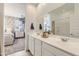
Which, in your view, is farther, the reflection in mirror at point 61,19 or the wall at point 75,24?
the reflection in mirror at point 61,19

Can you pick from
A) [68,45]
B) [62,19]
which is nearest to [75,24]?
[62,19]

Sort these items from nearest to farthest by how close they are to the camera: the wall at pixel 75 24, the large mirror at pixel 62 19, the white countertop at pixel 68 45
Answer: the white countertop at pixel 68 45
the wall at pixel 75 24
the large mirror at pixel 62 19

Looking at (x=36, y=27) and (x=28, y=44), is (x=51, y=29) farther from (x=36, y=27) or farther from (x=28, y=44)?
(x=28, y=44)

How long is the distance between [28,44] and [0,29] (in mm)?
2794

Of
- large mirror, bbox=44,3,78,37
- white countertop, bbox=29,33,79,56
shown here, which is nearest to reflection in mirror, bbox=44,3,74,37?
large mirror, bbox=44,3,78,37

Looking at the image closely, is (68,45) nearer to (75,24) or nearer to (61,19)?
(75,24)

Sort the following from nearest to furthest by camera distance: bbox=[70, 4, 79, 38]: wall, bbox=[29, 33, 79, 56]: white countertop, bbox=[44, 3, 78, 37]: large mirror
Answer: bbox=[29, 33, 79, 56]: white countertop < bbox=[70, 4, 79, 38]: wall < bbox=[44, 3, 78, 37]: large mirror

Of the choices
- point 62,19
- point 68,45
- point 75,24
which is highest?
point 62,19

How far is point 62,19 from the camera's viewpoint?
2.60 meters

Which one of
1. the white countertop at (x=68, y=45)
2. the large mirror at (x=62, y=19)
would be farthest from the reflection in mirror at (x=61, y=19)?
the white countertop at (x=68, y=45)

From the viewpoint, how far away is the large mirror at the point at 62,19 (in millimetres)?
2317

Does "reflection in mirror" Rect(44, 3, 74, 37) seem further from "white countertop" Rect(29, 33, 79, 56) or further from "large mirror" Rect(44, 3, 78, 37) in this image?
"white countertop" Rect(29, 33, 79, 56)

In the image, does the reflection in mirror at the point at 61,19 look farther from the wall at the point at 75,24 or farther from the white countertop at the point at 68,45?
the white countertop at the point at 68,45

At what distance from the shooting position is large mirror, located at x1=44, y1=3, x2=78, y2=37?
2.32 meters
